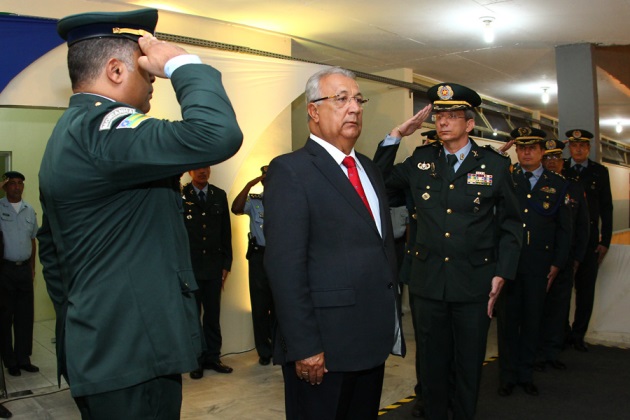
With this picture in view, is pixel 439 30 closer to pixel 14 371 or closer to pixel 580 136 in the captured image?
pixel 580 136

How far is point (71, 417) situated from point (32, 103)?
6.50 ft

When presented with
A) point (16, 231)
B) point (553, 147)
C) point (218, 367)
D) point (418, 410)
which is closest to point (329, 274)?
point (418, 410)

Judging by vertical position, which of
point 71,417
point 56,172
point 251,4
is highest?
point 251,4

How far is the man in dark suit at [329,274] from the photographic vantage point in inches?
74.6

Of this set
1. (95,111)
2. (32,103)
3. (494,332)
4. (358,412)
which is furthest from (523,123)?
(95,111)

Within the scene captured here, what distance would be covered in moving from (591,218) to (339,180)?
4.23m

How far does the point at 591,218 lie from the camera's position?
5453mm

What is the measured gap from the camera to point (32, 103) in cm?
376

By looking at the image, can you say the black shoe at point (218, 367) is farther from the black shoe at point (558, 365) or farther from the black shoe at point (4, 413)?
Result: the black shoe at point (558, 365)

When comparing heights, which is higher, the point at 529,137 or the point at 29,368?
the point at 529,137

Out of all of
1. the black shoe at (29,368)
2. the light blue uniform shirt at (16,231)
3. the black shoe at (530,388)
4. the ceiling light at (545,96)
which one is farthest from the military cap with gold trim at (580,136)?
the black shoe at (29,368)

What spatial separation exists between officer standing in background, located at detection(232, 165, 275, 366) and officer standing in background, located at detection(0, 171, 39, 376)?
5.81 feet

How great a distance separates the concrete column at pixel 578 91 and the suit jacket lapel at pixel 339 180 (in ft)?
15.1

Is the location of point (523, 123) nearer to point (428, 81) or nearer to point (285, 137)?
point (428, 81)
